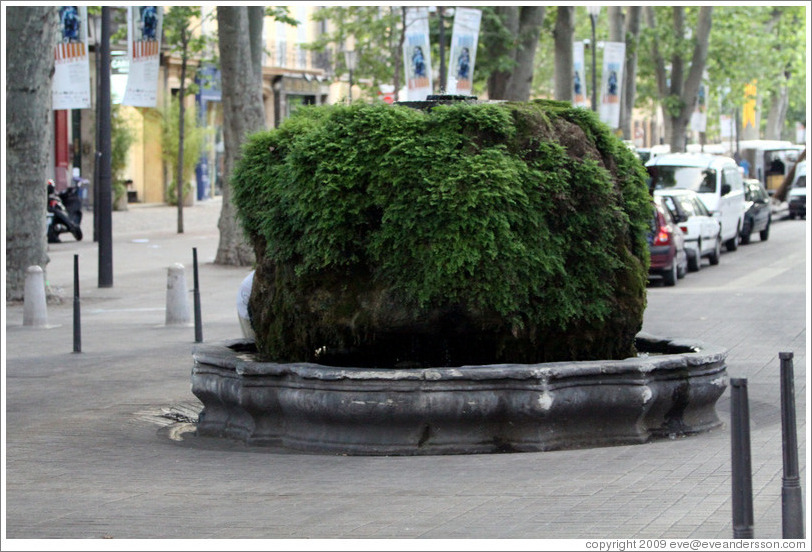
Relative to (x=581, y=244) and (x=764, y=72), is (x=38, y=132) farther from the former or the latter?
(x=764, y=72)

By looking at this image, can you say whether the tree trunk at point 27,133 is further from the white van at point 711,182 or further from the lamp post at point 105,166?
the white van at point 711,182

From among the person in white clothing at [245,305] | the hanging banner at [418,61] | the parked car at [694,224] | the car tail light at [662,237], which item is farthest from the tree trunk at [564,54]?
the person in white clothing at [245,305]

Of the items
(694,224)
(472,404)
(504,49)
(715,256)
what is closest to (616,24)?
(504,49)

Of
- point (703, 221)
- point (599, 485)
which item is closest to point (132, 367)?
point (599, 485)

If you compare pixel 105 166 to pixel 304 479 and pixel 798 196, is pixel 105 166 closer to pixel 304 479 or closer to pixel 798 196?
pixel 304 479

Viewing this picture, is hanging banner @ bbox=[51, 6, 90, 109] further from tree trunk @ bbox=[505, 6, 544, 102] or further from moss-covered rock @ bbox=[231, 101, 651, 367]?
moss-covered rock @ bbox=[231, 101, 651, 367]

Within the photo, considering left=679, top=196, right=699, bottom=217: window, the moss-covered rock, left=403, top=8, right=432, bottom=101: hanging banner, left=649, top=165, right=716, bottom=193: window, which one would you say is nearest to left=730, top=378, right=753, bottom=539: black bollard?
the moss-covered rock

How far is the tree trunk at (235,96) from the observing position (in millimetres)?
23547

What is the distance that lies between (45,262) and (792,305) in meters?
10.4

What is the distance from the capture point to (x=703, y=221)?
25.0 m

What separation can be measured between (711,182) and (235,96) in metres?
11.3

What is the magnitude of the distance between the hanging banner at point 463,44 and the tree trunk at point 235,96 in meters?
6.43

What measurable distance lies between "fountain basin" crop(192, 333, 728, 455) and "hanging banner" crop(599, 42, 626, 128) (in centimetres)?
3347

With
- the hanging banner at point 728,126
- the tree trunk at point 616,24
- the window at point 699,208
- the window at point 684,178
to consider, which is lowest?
the window at point 699,208
